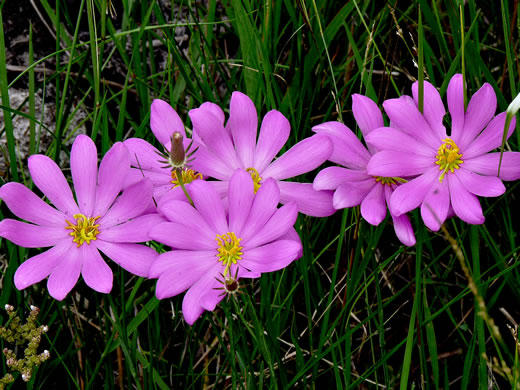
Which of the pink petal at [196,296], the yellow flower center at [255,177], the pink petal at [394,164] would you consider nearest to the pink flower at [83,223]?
the pink petal at [196,296]

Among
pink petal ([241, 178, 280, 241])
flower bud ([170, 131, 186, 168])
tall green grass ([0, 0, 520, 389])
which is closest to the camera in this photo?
flower bud ([170, 131, 186, 168])

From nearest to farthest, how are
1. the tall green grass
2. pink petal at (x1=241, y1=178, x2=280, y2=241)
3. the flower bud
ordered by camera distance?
the flower bud, pink petal at (x1=241, y1=178, x2=280, y2=241), the tall green grass

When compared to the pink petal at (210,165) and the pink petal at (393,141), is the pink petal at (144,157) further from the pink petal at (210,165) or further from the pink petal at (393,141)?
the pink petal at (393,141)

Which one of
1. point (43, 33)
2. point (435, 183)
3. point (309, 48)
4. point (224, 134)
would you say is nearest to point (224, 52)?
point (309, 48)

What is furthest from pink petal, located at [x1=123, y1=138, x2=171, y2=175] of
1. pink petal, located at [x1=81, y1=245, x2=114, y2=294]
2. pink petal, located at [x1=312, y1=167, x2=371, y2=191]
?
pink petal, located at [x1=312, y1=167, x2=371, y2=191]

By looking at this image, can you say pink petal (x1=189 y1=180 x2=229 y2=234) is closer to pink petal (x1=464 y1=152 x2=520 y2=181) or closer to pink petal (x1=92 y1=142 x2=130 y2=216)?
pink petal (x1=92 y1=142 x2=130 y2=216)

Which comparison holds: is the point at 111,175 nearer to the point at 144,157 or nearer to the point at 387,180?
the point at 144,157
